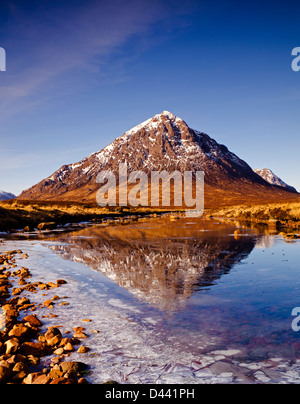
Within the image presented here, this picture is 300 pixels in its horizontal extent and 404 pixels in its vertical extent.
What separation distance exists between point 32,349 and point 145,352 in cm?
242

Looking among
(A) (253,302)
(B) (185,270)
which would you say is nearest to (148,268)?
(B) (185,270)

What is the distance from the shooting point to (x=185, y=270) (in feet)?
46.8

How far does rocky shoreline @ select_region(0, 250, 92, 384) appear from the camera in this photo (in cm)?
525

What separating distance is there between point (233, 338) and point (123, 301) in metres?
4.15

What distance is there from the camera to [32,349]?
244 inches

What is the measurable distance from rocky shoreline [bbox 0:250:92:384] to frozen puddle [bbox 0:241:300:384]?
31 centimetres

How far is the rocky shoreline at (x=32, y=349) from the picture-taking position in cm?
525

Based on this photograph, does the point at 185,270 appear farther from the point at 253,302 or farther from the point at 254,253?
the point at 254,253

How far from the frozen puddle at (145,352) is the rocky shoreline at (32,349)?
0.31m

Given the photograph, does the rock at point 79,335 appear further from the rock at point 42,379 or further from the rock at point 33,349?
the rock at point 42,379

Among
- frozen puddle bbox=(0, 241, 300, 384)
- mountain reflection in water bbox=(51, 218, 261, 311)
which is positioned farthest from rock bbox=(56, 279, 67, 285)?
mountain reflection in water bbox=(51, 218, 261, 311)

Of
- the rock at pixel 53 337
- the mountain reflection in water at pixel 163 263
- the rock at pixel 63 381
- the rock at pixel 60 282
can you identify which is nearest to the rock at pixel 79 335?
the rock at pixel 53 337

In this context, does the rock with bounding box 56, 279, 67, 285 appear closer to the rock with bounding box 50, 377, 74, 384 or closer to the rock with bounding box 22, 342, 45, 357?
the rock with bounding box 22, 342, 45, 357

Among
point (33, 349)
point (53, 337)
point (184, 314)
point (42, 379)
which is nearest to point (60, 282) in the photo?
point (53, 337)
